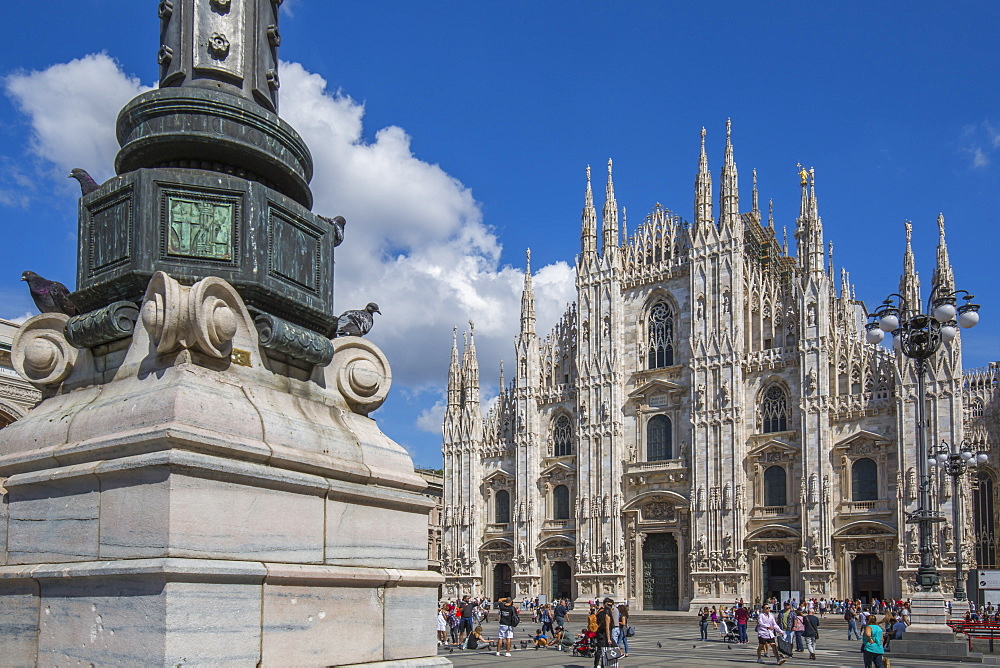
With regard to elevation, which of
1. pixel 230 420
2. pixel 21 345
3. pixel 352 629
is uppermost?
pixel 21 345

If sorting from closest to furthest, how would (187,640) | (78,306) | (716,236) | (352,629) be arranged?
(187,640) → (352,629) → (78,306) → (716,236)

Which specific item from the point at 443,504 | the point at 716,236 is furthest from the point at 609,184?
the point at 443,504

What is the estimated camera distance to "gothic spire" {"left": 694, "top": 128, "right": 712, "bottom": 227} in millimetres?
41125

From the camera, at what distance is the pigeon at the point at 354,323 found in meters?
5.97

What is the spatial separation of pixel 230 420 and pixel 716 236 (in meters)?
37.7

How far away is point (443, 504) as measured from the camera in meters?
47.1

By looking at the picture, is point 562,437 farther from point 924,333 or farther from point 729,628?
point 924,333

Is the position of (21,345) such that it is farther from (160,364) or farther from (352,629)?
(352,629)

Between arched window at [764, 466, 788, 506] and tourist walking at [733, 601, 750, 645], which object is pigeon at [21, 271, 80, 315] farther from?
arched window at [764, 466, 788, 506]

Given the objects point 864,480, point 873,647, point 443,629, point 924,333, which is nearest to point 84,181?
point 873,647

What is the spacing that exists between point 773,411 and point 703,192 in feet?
32.0

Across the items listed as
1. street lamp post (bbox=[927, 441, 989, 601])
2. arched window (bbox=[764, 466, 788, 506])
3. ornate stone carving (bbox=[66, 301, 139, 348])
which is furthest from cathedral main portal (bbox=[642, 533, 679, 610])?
ornate stone carving (bbox=[66, 301, 139, 348])

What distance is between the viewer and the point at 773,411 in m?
38.3

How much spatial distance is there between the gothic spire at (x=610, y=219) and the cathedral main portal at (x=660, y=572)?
42.7 ft
